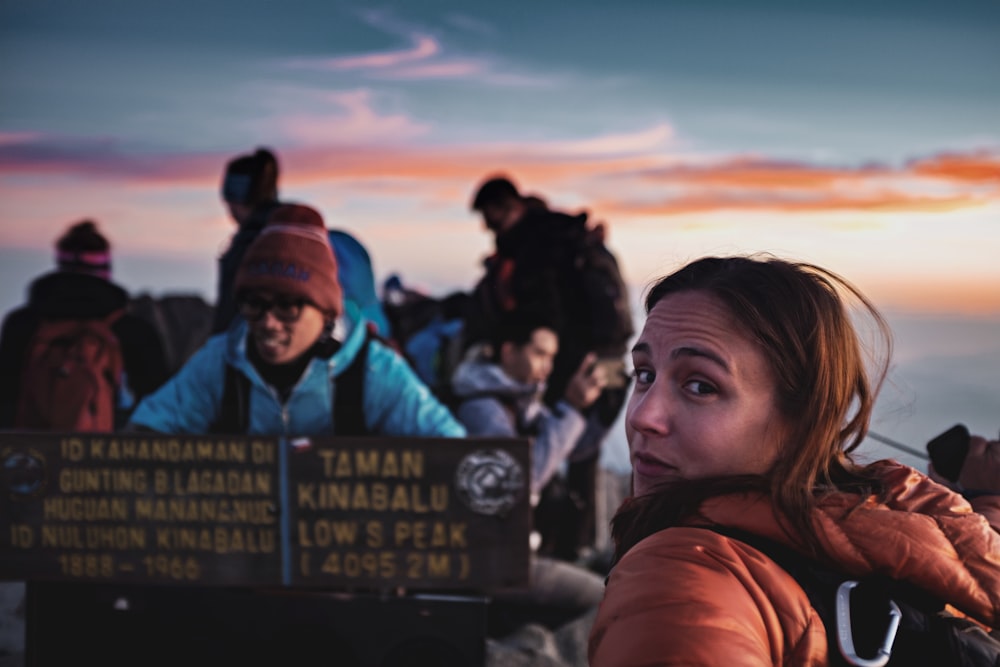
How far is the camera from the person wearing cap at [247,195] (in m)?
5.18

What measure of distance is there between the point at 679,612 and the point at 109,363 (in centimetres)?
500

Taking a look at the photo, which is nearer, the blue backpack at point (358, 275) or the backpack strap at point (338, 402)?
the backpack strap at point (338, 402)

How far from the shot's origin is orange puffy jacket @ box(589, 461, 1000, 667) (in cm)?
98

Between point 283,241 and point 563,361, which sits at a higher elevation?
point 283,241

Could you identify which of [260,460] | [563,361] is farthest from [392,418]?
[563,361]

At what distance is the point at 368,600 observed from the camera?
12.7 feet

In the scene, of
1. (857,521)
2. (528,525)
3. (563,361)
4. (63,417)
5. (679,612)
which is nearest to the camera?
(679,612)

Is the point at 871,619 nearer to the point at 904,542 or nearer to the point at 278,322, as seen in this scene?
the point at 904,542

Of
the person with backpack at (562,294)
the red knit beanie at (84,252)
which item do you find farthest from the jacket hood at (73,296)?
the person with backpack at (562,294)

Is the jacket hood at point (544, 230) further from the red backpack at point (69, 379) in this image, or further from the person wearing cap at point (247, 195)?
the red backpack at point (69, 379)

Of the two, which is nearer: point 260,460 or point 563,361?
point 260,460

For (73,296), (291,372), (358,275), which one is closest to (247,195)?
(358,275)

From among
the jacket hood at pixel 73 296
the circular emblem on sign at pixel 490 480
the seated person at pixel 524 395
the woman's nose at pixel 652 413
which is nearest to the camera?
the woman's nose at pixel 652 413

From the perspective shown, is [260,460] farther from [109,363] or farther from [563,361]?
[563,361]
